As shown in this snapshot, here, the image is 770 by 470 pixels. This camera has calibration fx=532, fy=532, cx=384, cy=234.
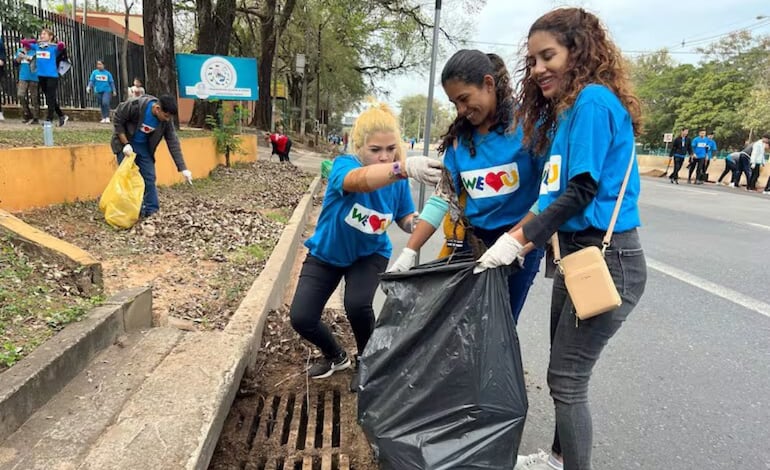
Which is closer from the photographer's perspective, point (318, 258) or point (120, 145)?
point (318, 258)

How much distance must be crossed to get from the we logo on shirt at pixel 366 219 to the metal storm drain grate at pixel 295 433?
946mm

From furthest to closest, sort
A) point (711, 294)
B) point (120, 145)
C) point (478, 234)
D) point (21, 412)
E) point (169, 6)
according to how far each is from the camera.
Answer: point (169, 6), point (120, 145), point (711, 294), point (478, 234), point (21, 412)

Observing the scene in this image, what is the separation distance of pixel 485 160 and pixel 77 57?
1513 centimetres

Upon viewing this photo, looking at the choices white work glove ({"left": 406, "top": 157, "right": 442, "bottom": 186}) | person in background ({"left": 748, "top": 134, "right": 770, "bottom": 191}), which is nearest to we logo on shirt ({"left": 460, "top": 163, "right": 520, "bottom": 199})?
white work glove ({"left": 406, "top": 157, "right": 442, "bottom": 186})

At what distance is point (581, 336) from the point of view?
6.04ft

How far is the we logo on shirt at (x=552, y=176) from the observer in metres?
1.75

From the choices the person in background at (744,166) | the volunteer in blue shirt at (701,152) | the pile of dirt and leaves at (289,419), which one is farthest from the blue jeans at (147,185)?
the volunteer in blue shirt at (701,152)

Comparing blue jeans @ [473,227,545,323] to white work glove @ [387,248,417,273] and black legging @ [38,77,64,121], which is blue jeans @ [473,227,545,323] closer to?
white work glove @ [387,248,417,273]

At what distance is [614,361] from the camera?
3471 mm

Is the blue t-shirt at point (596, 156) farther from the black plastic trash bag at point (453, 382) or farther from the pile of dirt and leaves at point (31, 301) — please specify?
the pile of dirt and leaves at point (31, 301)

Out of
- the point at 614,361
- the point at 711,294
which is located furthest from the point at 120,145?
the point at 711,294

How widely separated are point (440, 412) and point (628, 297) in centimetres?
76

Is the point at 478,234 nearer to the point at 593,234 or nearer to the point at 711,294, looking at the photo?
the point at 593,234

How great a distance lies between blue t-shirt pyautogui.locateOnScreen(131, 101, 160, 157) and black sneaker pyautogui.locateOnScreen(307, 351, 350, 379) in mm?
4306
